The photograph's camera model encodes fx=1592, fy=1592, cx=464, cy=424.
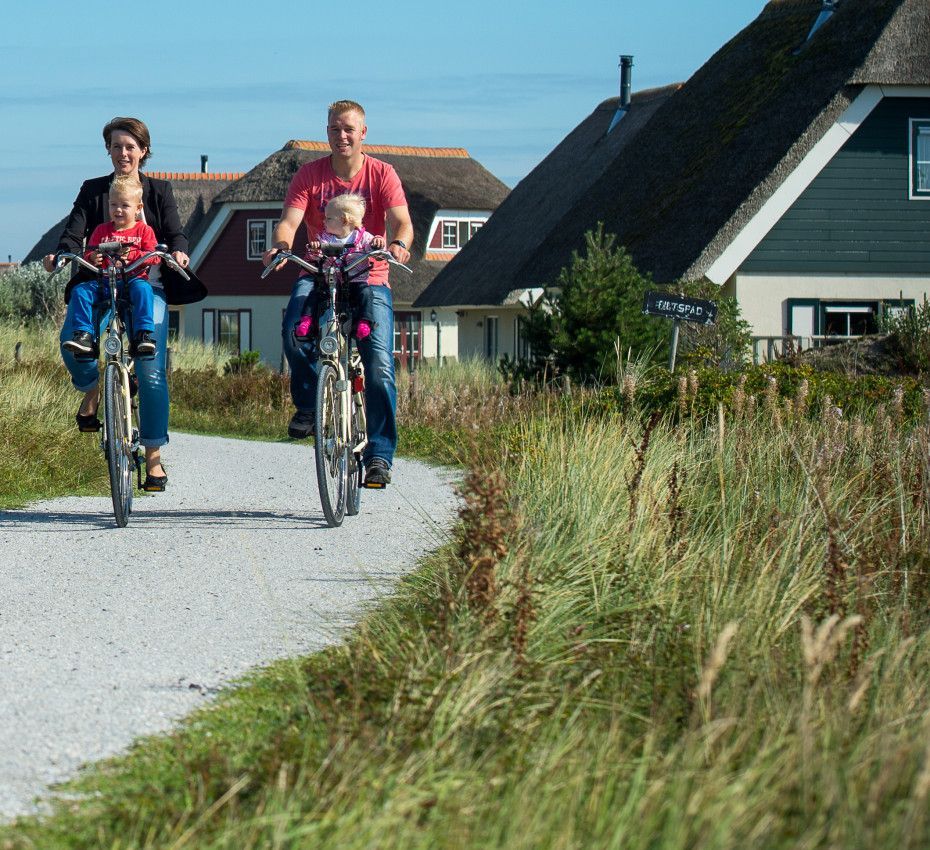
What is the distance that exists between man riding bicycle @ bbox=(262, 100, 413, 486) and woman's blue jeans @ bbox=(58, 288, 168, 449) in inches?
24.6

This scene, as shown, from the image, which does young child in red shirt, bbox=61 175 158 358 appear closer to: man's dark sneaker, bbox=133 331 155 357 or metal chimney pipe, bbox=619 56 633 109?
man's dark sneaker, bbox=133 331 155 357

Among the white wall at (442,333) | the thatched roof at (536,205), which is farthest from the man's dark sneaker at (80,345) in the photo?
the white wall at (442,333)

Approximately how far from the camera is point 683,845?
272 cm

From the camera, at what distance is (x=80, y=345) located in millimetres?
7898

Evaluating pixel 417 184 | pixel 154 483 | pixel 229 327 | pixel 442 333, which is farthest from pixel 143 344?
pixel 417 184

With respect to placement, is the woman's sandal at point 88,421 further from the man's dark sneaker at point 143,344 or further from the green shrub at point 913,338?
the green shrub at point 913,338

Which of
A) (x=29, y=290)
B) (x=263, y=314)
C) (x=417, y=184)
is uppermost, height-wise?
(x=417, y=184)

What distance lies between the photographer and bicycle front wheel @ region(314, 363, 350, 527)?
7.66 m

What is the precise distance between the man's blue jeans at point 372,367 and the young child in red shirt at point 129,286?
0.71 m

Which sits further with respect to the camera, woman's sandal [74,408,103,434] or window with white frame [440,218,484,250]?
window with white frame [440,218,484,250]

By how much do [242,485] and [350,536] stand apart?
3.03 meters

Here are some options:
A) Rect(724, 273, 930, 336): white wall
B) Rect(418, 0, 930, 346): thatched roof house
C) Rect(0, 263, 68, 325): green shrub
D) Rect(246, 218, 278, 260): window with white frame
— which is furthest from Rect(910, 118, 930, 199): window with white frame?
Rect(246, 218, 278, 260): window with white frame

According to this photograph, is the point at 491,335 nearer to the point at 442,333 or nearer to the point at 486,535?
the point at 442,333

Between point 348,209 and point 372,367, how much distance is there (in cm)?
81
